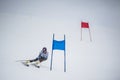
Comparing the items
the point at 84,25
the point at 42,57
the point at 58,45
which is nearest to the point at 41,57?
the point at 42,57

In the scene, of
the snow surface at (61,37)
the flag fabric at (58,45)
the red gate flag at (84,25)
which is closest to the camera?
the snow surface at (61,37)

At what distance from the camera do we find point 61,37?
2.87 m

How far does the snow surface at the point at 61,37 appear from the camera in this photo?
90.8 inches

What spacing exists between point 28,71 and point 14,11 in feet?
4.75

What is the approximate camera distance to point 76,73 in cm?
238

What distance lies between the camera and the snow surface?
7.57 ft

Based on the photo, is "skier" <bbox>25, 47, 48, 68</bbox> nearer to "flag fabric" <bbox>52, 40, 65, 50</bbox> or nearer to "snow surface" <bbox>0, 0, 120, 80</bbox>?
"snow surface" <bbox>0, 0, 120, 80</bbox>

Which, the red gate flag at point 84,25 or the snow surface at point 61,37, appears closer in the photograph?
the snow surface at point 61,37

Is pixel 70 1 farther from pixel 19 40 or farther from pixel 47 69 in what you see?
pixel 47 69

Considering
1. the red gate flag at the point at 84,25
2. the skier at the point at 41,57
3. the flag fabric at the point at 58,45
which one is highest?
the red gate flag at the point at 84,25

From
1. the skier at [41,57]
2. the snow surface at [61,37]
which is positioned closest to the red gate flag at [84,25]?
the snow surface at [61,37]

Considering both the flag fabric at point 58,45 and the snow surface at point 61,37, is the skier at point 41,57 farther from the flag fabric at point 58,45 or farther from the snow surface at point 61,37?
the flag fabric at point 58,45

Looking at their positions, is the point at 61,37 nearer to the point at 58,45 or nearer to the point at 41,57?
the point at 58,45

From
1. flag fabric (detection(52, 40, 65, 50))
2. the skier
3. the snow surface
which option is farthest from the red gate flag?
the skier
